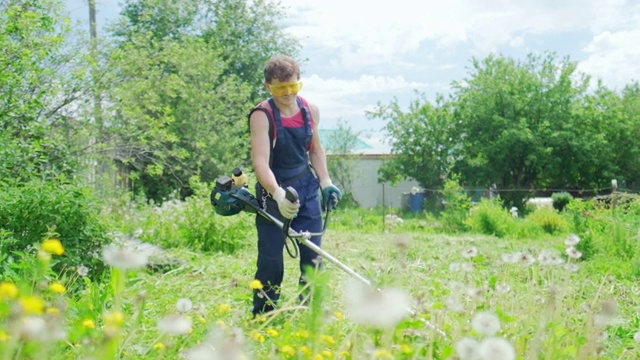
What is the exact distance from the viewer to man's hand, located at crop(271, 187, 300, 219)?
3514mm

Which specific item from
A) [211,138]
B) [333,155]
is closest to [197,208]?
[211,138]

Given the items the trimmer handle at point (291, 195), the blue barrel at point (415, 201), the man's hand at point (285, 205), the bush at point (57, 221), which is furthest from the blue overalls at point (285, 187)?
the blue barrel at point (415, 201)

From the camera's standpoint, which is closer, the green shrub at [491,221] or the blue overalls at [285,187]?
the blue overalls at [285,187]

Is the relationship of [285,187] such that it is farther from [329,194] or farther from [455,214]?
[455,214]

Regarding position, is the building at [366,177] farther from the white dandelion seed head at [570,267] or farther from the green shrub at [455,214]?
the white dandelion seed head at [570,267]

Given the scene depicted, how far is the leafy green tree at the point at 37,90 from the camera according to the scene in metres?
7.46

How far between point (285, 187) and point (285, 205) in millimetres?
453

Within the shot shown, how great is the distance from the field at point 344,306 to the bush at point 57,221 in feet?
0.67

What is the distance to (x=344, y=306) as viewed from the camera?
353cm

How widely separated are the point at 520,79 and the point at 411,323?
21.6m

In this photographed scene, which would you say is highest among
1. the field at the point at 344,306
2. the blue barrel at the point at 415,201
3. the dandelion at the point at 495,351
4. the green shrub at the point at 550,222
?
the dandelion at the point at 495,351

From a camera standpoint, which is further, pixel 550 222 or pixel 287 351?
pixel 550 222

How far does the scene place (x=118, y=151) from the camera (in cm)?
1152

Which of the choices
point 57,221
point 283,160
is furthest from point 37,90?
point 283,160
